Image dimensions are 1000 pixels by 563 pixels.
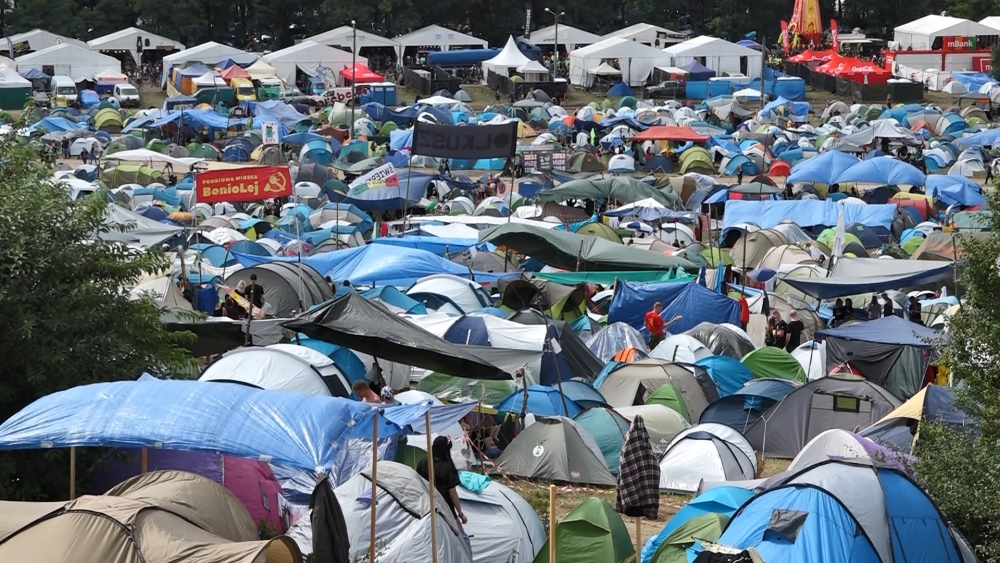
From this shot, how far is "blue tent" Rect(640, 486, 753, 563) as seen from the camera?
36.8 ft

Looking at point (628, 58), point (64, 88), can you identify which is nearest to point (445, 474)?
point (64, 88)

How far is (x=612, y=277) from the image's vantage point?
22141 millimetres

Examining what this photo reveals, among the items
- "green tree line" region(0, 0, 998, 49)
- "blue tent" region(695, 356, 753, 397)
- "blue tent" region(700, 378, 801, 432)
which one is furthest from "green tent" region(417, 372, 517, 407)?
"green tree line" region(0, 0, 998, 49)

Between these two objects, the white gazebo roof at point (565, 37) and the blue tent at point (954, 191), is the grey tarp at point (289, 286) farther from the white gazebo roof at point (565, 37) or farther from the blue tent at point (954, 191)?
the white gazebo roof at point (565, 37)

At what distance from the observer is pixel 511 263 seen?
24281mm

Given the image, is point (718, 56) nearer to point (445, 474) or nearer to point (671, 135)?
point (671, 135)

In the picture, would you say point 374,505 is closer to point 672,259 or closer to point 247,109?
point 672,259

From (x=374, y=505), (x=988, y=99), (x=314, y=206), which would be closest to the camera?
(x=374, y=505)

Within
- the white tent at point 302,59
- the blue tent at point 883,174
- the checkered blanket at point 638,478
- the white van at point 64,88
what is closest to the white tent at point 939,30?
the white tent at point 302,59

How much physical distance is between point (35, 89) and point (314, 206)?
28.6m

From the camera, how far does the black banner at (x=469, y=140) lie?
23375mm

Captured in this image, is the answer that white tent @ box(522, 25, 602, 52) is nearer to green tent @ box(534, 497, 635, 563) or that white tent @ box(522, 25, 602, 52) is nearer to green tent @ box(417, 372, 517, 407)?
green tent @ box(417, 372, 517, 407)

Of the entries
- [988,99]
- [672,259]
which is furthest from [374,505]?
[988,99]

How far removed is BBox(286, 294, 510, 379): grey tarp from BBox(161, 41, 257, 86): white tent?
4638 cm
